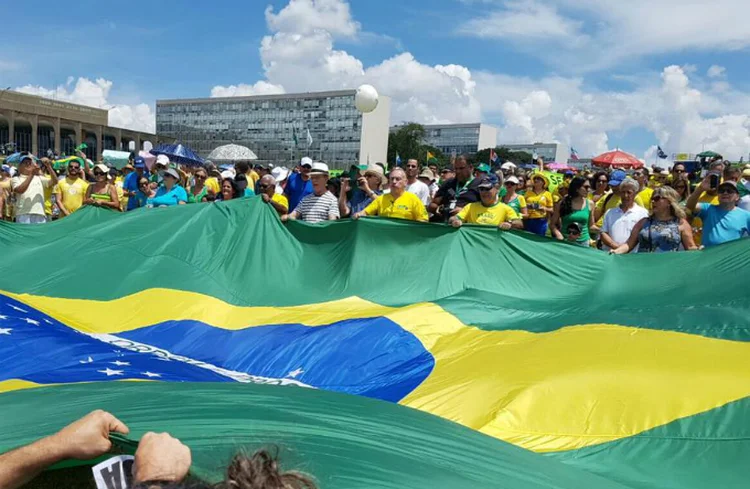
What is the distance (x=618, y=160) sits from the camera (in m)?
19.8

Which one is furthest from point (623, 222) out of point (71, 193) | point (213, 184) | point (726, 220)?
point (71, 193)

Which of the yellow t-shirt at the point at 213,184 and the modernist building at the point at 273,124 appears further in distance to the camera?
the modernist building at the point at 273,124

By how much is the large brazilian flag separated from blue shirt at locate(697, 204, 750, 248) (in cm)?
95

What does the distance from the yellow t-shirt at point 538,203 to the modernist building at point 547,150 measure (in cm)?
10155

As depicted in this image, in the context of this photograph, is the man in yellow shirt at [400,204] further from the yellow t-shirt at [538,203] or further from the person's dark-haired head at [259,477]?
the person's dark-haired head at [259,477]

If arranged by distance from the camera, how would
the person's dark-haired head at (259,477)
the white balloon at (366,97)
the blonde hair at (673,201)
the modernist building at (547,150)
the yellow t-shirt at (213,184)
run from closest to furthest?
the person's dark-haired head at (259,477) < the blonde hair at (673,201) < the yellow t-shirt at (213,184) < the white balloon at (366,97) < the modernist building at (547,150)

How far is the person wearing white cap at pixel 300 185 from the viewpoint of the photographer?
8.03 meters

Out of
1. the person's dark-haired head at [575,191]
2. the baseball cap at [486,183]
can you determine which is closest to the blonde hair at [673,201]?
the person's dark-haired head at [575,191]

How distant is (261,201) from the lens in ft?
21.2

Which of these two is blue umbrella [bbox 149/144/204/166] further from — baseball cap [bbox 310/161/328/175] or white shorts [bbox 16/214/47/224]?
baseball cap [bbox 310/161/328/175]

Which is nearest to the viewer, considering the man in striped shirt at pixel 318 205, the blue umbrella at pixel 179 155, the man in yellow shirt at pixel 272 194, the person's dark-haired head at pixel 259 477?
the person's dark-haired head at pixel 259 477

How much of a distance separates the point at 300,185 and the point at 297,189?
0.22ft

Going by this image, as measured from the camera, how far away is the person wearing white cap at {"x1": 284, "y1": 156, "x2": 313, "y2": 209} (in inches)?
316

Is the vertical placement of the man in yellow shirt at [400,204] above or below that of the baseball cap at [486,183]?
below
